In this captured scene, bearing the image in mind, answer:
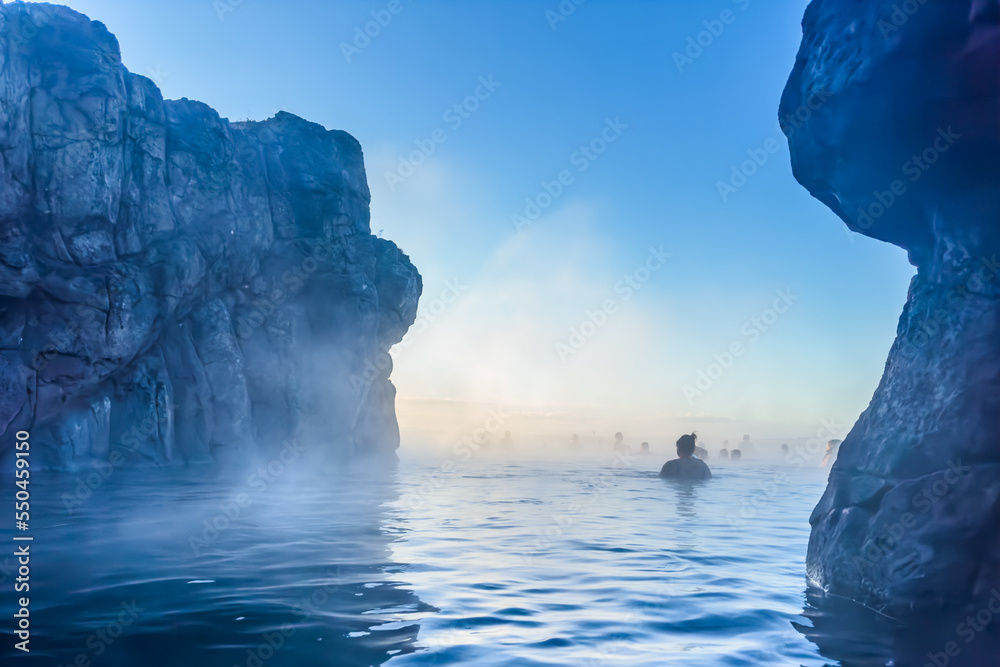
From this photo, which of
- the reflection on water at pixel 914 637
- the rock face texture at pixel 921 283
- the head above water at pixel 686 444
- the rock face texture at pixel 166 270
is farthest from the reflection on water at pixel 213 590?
the head above water at pixel 686 444

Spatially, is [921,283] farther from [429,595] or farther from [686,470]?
[686,470]

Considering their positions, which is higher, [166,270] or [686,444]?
[166,270]

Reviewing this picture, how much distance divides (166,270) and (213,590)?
33812mm

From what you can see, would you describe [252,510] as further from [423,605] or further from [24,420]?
[24,420]

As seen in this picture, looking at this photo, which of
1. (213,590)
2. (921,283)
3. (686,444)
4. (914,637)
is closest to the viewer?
(914,637)

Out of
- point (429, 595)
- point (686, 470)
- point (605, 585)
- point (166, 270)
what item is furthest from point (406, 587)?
point (166, 270)

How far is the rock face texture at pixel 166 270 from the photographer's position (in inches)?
1244

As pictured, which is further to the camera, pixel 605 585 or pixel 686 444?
pixel 686 444

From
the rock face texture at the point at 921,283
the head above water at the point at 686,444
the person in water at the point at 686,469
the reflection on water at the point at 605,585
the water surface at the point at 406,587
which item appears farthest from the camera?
the head above water at the point at 686,444

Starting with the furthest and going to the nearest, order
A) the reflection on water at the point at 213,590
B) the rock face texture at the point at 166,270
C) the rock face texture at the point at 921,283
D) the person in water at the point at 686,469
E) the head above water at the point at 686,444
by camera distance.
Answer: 1. the head above water at the point at 686,444
2. the person in water at the point at 686,469
3. the rock face texture at the point at 166,270
4. the rock face texture at the point at 921,283
5. the reflection on water at the point at 213,590

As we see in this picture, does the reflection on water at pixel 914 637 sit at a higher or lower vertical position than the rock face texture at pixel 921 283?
lower

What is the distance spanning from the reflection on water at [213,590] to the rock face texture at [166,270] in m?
16.9

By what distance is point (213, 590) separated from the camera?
368 inches

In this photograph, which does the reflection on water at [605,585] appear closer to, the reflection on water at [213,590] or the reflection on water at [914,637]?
the reflection on water at [914,637]
